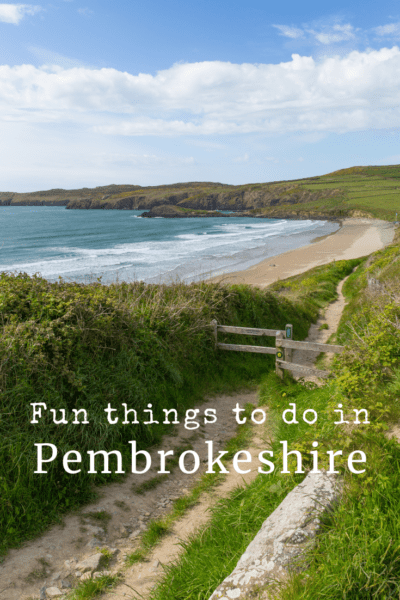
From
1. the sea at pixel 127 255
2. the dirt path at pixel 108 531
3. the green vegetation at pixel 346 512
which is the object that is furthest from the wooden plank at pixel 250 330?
the sea at pixel 127 255

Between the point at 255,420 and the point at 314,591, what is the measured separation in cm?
528

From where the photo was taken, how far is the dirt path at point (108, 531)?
432 centimetres

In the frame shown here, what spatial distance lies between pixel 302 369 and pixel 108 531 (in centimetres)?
537

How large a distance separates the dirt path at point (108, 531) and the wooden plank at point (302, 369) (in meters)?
2.89

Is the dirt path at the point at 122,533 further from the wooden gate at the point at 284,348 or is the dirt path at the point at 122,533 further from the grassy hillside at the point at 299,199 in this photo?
the grassy hillside at the point at 299,199

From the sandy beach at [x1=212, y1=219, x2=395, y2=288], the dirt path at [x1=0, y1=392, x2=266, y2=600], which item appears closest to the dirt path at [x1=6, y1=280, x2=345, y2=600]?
the dirt path at [x1=0, y1=392, x2=266, y2=600]

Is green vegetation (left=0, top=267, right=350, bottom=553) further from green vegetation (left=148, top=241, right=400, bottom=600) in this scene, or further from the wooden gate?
green vegetation (left=148, top=241, right=400, bottom=600)

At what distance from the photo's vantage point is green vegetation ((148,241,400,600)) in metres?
2.94

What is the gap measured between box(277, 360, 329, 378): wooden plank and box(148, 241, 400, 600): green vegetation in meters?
1.42

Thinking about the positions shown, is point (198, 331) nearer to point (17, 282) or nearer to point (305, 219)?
point (17, 282)

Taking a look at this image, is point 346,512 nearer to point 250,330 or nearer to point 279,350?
point 279,350

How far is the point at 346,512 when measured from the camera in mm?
3547

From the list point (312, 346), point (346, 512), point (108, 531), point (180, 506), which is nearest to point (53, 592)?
point (108, 531)

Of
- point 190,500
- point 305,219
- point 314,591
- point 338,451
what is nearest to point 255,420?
point 190,500
